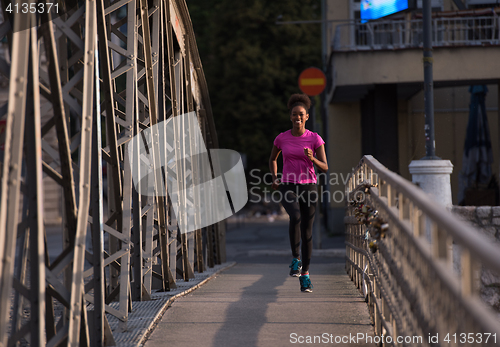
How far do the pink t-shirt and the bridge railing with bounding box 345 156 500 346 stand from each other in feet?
3.64

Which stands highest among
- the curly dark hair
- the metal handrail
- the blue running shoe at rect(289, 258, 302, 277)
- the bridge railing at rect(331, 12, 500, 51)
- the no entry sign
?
the bridge railing at rect(331, 12, 500, 51)

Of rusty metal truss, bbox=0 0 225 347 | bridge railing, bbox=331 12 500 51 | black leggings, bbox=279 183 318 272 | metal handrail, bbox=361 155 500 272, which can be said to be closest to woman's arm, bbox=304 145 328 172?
black leggings, bbox=279 183 318 272

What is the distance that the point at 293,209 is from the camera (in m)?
5.94

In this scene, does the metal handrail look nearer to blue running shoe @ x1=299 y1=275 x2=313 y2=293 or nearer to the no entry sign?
blue running shoe @ x1=299 y1=275 x2=313 y2=293

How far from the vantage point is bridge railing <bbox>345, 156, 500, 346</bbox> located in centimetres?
181

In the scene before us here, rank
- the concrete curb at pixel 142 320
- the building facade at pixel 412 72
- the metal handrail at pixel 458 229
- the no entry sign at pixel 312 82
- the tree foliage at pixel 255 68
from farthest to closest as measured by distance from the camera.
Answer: the tree foliage at pixel 255 68, the no entry sign at pixel 312 82, the building facade at pixel 412 72, the concrete curb at pixel 142 320, the metal handrail at pixel 458 229

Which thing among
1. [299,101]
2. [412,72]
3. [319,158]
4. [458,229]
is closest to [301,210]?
[319,158]

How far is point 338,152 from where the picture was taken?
2066 centimetres

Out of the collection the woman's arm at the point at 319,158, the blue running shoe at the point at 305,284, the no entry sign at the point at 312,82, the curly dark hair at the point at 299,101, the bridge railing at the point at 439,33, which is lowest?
the blue running shoe at the point at 305,284

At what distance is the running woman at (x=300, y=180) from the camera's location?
5906 millimetres

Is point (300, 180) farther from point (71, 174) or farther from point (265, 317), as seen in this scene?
point (71, 174)

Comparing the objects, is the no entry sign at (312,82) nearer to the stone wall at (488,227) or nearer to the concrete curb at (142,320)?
the stone wall at (488,227)

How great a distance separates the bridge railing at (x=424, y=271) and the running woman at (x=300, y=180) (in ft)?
3.63

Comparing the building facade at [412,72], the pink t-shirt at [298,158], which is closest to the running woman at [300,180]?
the pink t-shirt at [298,158]
